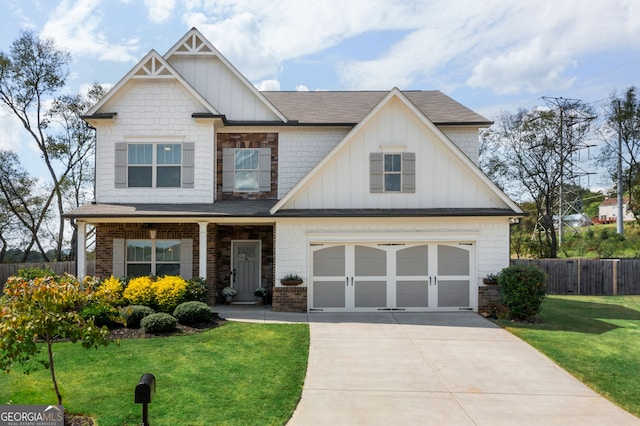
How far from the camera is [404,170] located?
44.3ft

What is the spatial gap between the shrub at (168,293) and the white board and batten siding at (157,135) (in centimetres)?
330

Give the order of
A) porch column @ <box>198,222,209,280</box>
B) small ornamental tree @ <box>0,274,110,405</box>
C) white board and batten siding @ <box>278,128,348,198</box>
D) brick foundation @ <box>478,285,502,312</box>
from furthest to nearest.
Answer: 1. white board and batten siding @ <box>278,128,348,198</box>
2. porch column @ <box>198,222,209,280</box>
3. brick foundation @ <box>478,285,502,312</box>
4. small ornamental tree @ <box>0,274,110,405</box>

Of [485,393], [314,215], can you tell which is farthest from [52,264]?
[485,393]

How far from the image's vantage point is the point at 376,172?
13.5 meters

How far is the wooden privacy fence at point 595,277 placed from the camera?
65.4 feet

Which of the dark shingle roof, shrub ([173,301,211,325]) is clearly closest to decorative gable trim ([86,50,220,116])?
the dark shingle roof

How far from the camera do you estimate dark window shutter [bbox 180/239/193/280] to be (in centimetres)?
1458

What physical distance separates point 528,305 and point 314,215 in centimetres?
664

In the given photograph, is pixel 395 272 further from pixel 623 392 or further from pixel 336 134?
pixel 623 392

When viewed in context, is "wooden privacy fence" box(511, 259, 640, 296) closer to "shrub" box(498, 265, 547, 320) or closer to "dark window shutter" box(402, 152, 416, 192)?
"shrub" box(498, 265, 547, 320)

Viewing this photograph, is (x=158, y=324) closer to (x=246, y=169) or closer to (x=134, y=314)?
(x=134, y=314)

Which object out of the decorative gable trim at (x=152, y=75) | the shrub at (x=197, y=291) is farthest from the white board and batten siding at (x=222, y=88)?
the shrub at (x=197, y=291)

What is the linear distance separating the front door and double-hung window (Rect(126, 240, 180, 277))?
199 cm

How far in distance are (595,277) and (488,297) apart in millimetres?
10569
